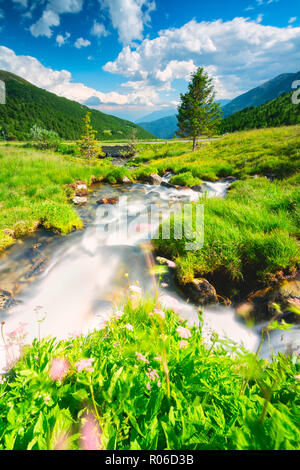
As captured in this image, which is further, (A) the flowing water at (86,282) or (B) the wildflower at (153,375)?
(A) the flowing water at (86,282)

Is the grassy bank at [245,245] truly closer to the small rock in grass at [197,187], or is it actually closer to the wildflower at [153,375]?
the wildflower at [153,375]

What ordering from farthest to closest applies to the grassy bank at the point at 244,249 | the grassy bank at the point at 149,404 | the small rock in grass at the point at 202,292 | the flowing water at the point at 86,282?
the grassy bank at the point at 244,249
the small rock in grass at the point at 202,292
the flowing water at the point at 86,282
the grassy bank at the point at 149,404

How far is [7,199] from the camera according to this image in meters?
7.83

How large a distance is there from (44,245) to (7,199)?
3412mm

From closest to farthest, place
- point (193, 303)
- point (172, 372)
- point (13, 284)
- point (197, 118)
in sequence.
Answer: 1. point (172, 372)
2. point (193, 303)
3. point (13, 284)
4. point (197, 118)

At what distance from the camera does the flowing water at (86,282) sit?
11.5 feet

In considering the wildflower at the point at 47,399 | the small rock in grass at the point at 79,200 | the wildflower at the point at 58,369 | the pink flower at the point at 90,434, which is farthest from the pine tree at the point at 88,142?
the pink flower at the point at 90,434

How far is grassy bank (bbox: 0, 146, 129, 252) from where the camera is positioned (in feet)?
21.7

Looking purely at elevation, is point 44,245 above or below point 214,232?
below

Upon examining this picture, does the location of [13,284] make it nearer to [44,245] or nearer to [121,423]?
[44,245]

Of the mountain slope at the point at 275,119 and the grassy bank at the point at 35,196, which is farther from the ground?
the mountain slope at the point at 275,119

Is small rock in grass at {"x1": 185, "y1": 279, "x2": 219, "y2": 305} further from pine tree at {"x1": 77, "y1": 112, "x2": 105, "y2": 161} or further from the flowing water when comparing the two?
pine tree at {"x1": 77, "y1": 112, "x2": 105, "y2": 161}

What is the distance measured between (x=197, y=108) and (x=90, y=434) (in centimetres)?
3473

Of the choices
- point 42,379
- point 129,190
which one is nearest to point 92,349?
point 42,379
